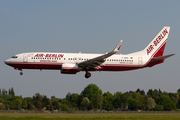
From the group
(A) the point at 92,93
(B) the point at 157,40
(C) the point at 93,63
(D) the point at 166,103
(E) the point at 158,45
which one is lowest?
(D) the point at 166,103

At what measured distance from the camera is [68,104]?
395 feet

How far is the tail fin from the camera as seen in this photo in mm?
51031

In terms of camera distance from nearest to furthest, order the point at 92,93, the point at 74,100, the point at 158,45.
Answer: the point at 158,45 < the point at 92,93 < the point at 74,100

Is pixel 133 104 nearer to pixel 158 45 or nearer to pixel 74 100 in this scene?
pixel 74 100

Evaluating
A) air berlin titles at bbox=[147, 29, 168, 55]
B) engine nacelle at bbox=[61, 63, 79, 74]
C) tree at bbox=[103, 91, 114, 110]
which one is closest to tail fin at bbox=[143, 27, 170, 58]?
air berlin titles at bbox=[147, 29, 168, 55]

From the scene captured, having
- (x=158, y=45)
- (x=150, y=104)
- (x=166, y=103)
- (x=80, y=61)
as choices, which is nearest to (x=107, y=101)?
(x=150, y=104)

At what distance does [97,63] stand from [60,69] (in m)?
6.88

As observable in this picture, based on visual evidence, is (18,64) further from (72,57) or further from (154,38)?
(154,38)

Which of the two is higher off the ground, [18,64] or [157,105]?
[18,64]

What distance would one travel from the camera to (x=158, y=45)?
51938mm

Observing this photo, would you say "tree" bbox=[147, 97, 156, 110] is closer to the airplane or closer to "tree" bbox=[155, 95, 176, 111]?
"tree" bbox=[155, 95, 176, 111]

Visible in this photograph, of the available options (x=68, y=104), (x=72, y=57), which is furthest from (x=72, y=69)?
(x=68, y=104)

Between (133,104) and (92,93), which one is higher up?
(92,93)

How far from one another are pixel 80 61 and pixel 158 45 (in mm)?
17420
